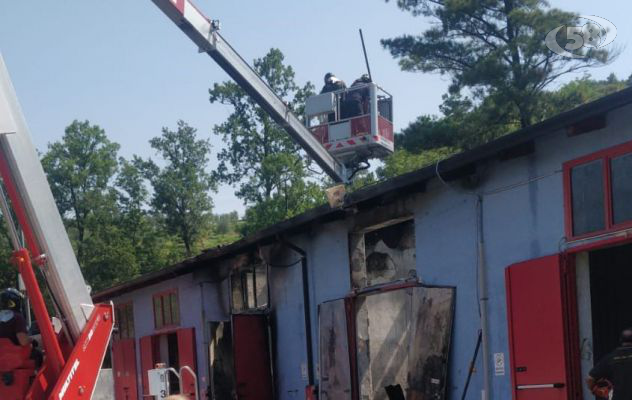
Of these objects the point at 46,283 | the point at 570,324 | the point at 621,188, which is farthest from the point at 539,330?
the point at 46,283

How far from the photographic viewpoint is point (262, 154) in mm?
46469

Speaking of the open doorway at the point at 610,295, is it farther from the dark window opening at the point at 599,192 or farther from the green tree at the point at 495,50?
the green tree at the point at 495,50

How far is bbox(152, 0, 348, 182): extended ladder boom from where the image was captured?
67.4 ft

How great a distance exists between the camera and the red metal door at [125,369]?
937 inches

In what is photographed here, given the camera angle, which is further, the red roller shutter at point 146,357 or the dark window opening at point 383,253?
the red roller shutter at point 146,357

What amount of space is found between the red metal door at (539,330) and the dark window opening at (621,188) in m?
0.93

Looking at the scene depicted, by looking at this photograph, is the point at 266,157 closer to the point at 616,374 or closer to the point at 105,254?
the point at 105,254

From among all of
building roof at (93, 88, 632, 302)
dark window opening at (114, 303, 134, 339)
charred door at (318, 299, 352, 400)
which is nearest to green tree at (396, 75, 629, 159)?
dark window opening at (114, 303, 134, 339)

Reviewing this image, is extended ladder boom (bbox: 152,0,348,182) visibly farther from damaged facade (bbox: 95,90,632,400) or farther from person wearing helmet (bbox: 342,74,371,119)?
damaged facade (bbox: 95,90,632,400)

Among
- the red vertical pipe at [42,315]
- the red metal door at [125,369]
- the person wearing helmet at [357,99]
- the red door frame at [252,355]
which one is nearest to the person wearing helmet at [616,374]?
the red vertical pipe at [42,315]

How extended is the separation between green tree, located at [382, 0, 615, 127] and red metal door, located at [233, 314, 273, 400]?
13.0 meters

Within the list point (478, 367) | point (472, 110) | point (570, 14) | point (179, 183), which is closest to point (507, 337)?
point (478, 367)

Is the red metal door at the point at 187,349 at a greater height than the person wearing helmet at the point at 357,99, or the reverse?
the person wearing helmet at the point at 357,99

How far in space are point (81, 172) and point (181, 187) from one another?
17.9ft
